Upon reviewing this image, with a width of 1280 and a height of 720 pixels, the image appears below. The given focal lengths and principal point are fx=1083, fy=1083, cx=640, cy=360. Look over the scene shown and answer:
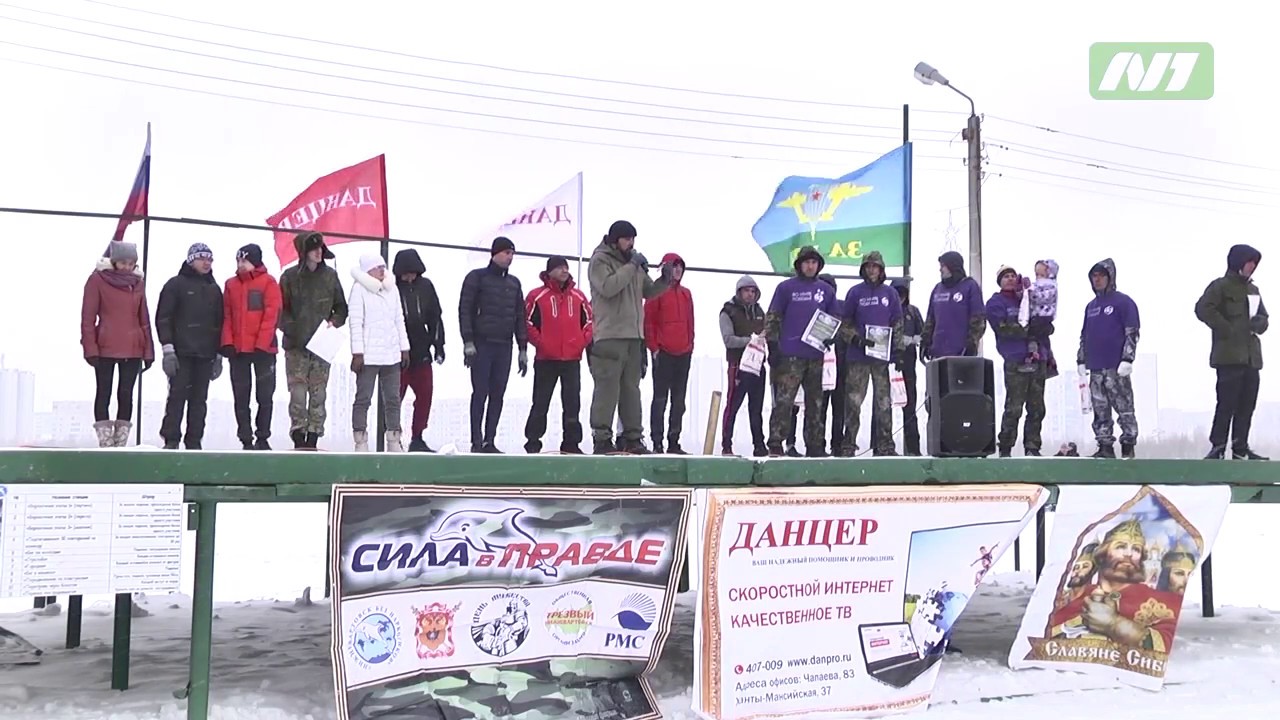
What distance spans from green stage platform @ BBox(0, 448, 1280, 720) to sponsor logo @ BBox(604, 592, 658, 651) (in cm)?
73

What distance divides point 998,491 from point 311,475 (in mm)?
4452

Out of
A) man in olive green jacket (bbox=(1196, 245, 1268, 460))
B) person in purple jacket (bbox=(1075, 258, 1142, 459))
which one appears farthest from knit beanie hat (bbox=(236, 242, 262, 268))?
man in olive green jacket (bbox=(1196, 245, 1268, 460))

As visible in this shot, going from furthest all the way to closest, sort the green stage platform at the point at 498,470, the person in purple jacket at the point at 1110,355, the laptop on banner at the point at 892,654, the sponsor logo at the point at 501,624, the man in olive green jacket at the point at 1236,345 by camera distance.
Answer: the person in purple jacket at the point at 1110,355 → the man in olive green jacket at the point at 1236,345 → the laptop on banner at the point at 892,654 → the sponsor logo at the point at 501,624 → the green stage platform at the point at 498,470

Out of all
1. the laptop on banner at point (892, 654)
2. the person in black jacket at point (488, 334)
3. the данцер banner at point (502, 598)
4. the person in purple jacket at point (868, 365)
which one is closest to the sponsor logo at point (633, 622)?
the данцер banner at point (502, 598)

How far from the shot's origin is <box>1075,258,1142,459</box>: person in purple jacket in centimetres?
877

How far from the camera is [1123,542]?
25.4ft

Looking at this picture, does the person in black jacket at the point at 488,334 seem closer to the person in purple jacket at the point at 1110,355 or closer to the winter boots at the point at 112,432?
the winter boots at the point at 112,432

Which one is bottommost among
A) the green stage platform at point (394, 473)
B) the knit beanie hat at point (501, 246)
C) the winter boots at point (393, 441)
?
the green stage platform at point (394, 473)

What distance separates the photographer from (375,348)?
25.5 feet

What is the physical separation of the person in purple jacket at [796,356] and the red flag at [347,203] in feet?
11.4

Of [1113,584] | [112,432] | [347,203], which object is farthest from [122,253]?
[1113,584]

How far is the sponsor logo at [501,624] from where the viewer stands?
20.6 ft

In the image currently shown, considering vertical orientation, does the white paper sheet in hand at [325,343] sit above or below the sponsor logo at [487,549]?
above

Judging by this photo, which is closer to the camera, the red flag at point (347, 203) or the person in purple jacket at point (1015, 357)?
the person in purple jacket at point (1015, 357)
